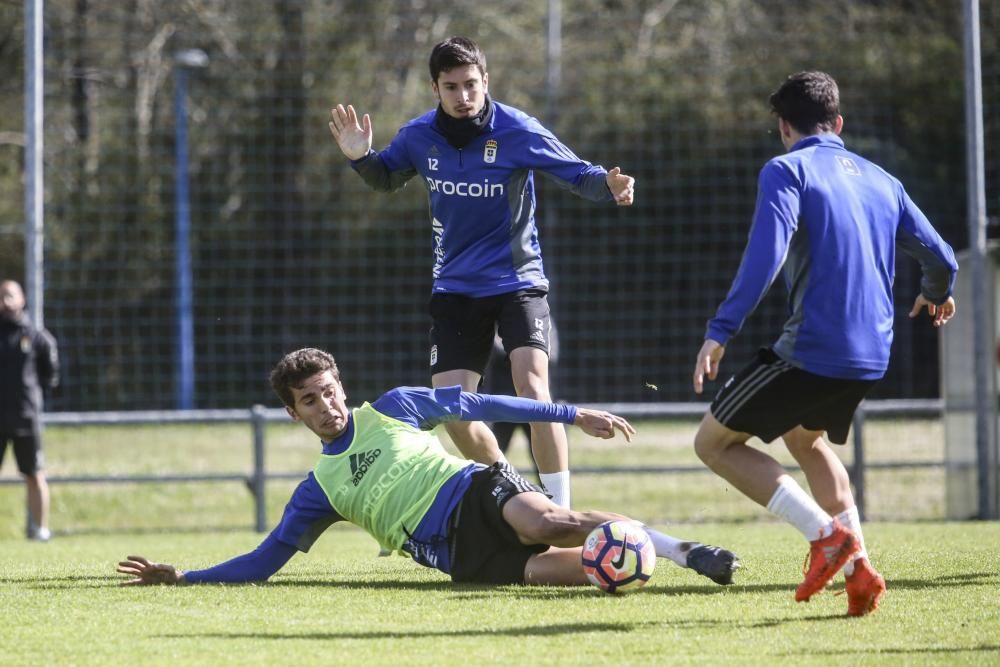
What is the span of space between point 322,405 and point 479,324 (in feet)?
4.53

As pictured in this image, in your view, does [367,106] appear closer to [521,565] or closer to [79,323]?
[79,323]

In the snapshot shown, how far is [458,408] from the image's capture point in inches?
229

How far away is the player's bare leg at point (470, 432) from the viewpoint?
696cm

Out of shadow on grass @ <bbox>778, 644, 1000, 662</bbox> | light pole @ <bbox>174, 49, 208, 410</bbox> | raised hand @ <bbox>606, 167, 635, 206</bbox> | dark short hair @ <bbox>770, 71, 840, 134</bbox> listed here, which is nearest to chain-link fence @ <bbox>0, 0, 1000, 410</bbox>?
light pole @ <bbox>174, 49, 208, 410</bbox>

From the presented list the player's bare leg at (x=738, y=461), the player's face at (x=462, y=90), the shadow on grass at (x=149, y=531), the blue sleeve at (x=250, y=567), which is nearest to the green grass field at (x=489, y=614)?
the blue sleeve at (x=250, y=567)

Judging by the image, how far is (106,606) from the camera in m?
5.38

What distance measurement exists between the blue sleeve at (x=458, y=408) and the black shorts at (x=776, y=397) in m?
0.67

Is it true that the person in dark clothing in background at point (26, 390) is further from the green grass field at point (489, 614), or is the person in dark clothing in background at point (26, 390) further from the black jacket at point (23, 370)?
the green grass field at point (489, 614)

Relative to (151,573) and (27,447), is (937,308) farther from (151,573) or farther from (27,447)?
(27,447)

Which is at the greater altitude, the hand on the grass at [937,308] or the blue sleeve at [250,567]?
the hand on the grass at [937,308]

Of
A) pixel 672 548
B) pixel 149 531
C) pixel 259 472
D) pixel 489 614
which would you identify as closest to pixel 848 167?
pixel 672 548

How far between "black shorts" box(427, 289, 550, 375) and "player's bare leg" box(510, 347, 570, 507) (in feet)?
0.33

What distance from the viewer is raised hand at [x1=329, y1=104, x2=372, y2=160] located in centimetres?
721

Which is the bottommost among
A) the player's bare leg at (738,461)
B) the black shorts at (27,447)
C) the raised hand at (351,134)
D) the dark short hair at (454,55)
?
the black shorts at (27,447)
